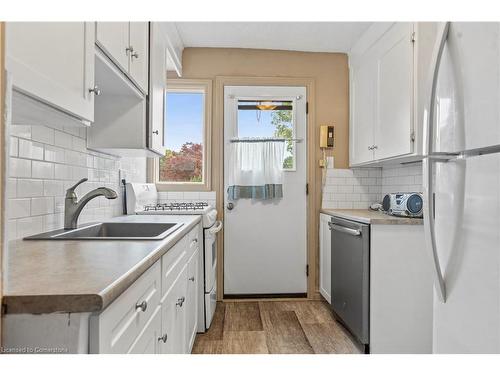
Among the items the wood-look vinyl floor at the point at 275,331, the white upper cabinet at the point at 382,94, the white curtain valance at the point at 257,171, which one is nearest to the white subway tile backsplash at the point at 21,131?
the wood-look vinyl floor at the point at 275,331

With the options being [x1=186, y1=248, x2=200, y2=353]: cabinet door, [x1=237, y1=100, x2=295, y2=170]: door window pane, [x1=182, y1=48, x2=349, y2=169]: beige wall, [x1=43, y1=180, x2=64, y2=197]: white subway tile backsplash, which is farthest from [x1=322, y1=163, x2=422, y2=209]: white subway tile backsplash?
[x1=43, y1=180, x2=64, y2=197]: white subway tile backsplash

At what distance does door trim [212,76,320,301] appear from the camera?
3184 mm

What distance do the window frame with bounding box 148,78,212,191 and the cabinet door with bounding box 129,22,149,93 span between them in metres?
1.28

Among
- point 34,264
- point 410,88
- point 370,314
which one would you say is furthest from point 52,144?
point 410,88

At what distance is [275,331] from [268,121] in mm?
1970

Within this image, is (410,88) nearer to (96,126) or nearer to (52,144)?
(96,126)

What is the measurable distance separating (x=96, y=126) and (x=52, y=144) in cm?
45

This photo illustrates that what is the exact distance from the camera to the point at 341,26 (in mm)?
2773

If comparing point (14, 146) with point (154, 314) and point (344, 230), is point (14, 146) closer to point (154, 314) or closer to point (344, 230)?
point (154, 314)

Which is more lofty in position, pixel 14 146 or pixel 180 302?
pixel 14 146

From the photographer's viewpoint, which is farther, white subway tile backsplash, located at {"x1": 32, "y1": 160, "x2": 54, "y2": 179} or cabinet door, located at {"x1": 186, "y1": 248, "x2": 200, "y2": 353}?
cabinet door, located at {"x1": 186, "y1": 248, "x2": 200, "y2": 353}

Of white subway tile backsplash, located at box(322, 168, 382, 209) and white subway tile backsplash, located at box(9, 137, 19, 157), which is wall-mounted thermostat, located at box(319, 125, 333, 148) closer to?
white subway tile backsplash, located at box(322, 168, 382, 209)

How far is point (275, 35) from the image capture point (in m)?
2.96

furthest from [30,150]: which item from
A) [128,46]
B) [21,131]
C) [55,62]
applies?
[128,46]
